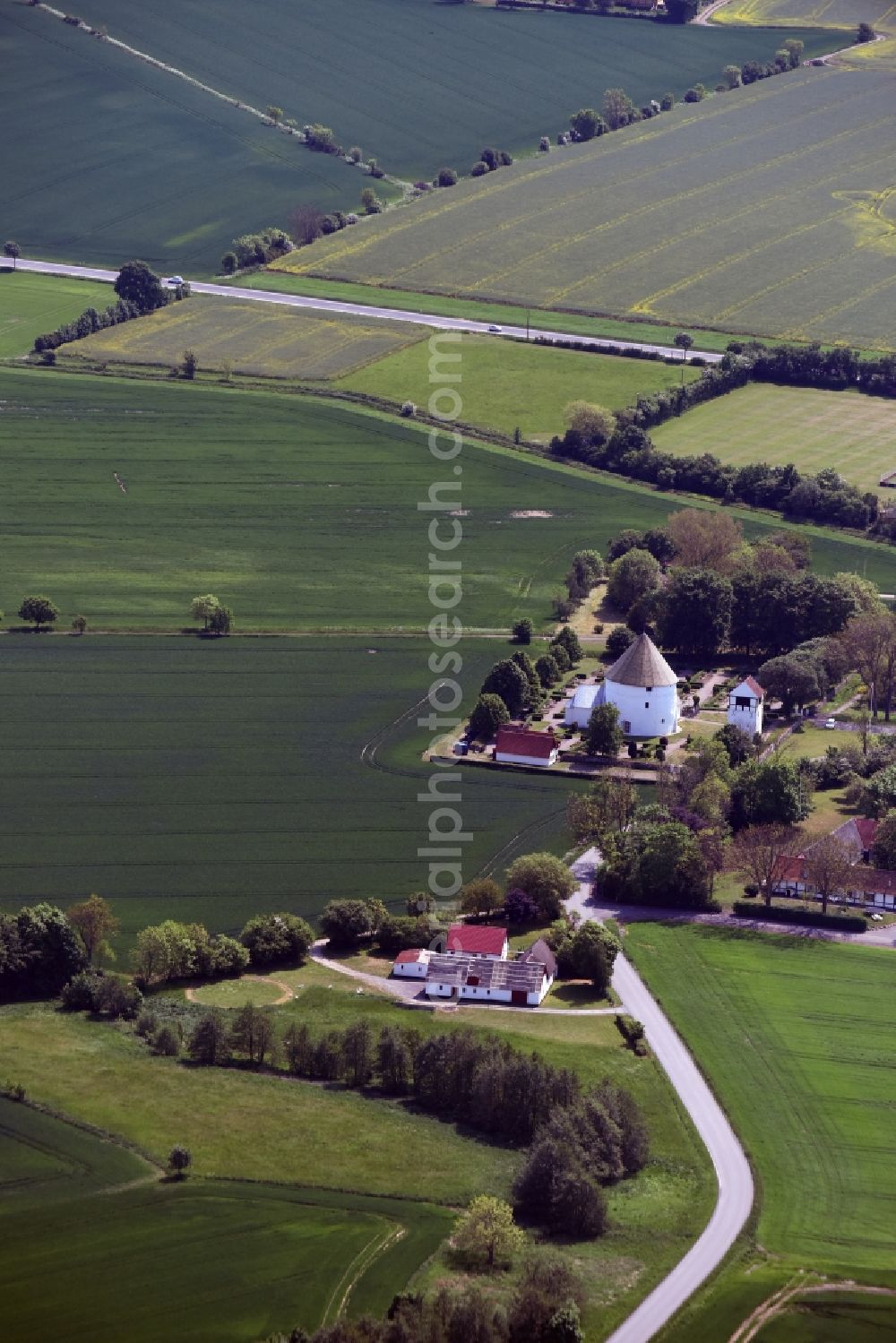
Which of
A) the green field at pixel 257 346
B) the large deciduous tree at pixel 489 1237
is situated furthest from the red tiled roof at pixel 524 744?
the green field at pixel 257 346

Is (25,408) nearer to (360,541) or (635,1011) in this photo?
(360,541)

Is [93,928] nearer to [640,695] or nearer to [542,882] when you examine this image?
[542,882]

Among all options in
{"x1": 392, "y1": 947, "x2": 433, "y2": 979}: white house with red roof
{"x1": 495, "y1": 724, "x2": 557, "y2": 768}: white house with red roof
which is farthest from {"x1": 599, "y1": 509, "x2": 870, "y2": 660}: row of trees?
{"x1": 392, "y1": 947, "x2": 433, "y2": 979}: white house with red roof

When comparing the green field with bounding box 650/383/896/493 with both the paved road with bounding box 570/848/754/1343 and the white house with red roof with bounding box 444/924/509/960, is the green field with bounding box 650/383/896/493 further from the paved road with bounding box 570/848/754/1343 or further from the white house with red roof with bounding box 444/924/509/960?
the white house with red roof with bounding box 444/924/509/960

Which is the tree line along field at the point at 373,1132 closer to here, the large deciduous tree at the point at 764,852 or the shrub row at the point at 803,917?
the shrub row at the point at 803,917

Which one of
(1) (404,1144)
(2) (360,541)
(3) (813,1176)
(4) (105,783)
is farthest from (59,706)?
(3) (813,1176)
